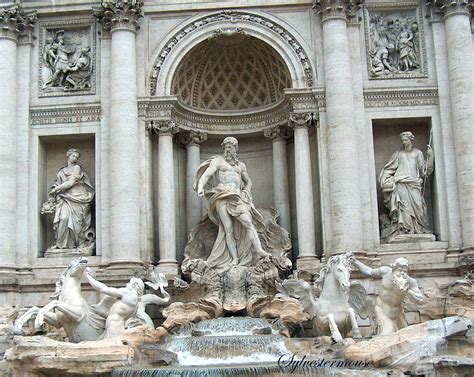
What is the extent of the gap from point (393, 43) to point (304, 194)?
4.94 metres

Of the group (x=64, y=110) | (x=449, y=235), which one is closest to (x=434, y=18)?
(x=449, y=235)

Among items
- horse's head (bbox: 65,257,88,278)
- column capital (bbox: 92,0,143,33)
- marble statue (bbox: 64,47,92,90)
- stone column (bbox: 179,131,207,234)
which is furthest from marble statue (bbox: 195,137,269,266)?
column capital (bbox: 92,0,143,33)

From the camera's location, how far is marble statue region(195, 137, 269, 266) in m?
20.6

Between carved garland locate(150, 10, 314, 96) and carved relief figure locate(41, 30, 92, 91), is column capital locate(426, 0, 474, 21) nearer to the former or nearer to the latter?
carved garland locate(150, 10, 314, 96)

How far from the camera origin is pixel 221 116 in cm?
2344

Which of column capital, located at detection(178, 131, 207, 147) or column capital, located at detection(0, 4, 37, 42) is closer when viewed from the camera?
column capital, located at detection(0, 4, 37, 42)

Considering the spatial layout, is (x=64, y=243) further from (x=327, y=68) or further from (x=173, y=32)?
(x=327, y=68)

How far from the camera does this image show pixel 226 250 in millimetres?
20812

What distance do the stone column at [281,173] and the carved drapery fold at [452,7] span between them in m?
5.19

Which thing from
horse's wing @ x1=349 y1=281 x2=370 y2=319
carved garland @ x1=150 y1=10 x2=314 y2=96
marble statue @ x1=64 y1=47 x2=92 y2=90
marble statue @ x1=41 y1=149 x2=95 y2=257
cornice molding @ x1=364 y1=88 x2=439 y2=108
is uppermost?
carved garland @ x1=150 y1=10 x2=314 y2=96

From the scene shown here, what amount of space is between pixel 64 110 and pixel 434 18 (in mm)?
10346

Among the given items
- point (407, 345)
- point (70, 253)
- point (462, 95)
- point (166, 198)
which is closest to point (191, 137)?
point (166, 198)

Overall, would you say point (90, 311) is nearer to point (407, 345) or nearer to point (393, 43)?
point (407, 345)

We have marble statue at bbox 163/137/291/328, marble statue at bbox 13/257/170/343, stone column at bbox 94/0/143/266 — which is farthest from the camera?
stone column at bbox 94/0/143/266
